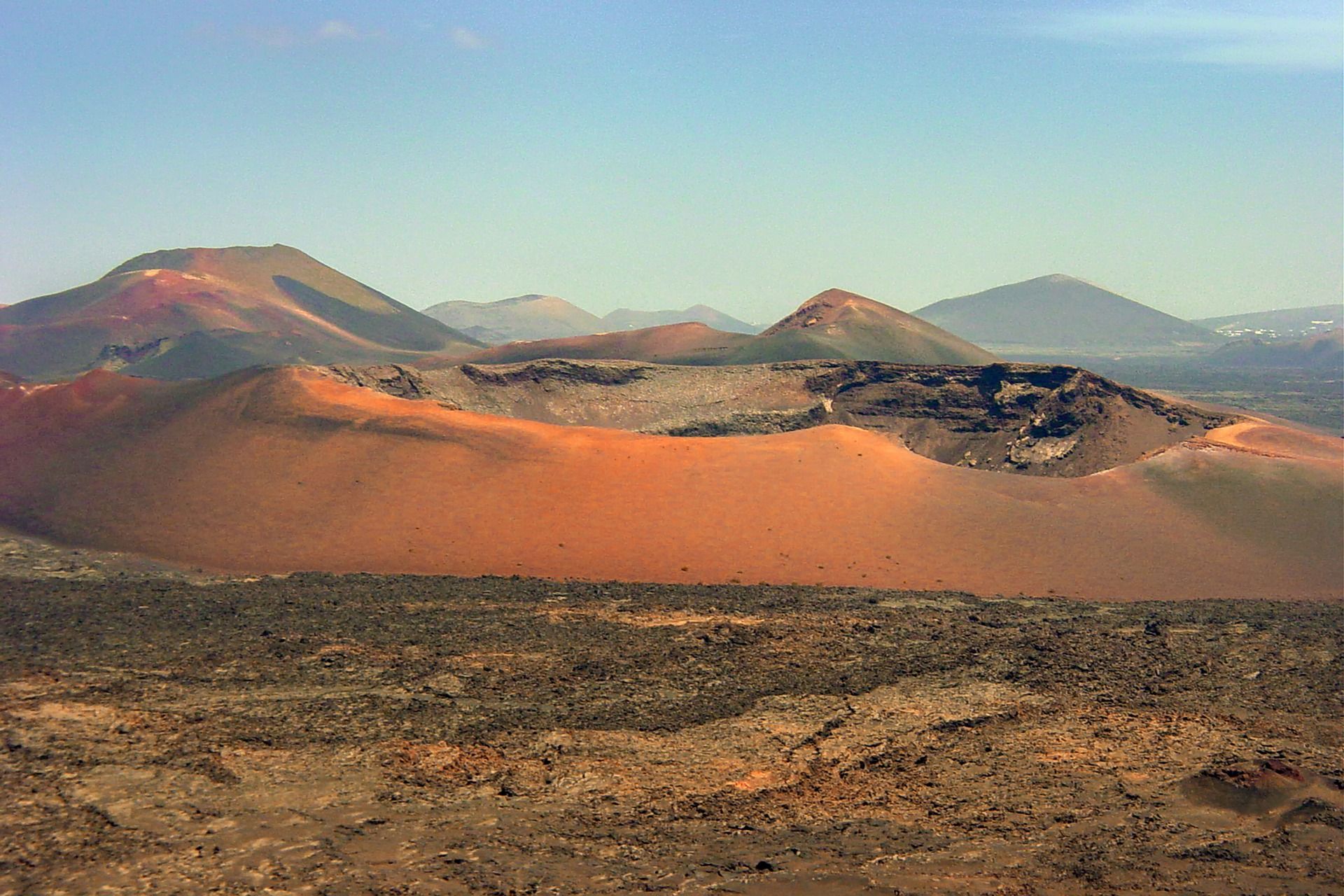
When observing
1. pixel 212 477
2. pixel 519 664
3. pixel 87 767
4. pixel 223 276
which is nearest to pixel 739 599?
pixel 519 664

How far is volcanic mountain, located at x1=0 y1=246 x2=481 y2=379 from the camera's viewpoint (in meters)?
91.9

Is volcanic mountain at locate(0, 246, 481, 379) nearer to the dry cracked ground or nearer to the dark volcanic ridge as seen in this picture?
the dark volcanic ridge

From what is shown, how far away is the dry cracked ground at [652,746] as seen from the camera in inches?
496

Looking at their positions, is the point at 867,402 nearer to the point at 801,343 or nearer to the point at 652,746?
the point at 801,343

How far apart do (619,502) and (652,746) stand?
15.9 meters

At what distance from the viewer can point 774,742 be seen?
53.3 feet

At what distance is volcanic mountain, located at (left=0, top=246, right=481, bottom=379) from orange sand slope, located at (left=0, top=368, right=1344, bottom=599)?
183 ft

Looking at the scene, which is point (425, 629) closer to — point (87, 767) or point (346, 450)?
point (87, 767)

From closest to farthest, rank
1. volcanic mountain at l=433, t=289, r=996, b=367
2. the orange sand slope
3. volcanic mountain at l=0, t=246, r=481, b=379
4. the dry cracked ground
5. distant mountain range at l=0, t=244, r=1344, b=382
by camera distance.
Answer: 1. the dry cracked ground
2. the orange sand slope
3. volcanic mountain at l=433, t=289, r=996, b=367
4. distant mountain range at l=0, t=244, r=1344, b=382
5. volcanic mountain at l=0, t=246, r=481, b=379

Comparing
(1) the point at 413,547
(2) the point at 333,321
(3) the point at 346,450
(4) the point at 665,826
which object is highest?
(2) the point at 333,321

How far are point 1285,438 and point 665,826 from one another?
3558cm

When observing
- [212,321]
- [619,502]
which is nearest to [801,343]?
[619,502]

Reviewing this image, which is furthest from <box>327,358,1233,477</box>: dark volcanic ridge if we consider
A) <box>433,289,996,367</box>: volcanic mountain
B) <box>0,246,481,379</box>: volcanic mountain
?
<box>0,246,481,379</box>: volcanic mountain

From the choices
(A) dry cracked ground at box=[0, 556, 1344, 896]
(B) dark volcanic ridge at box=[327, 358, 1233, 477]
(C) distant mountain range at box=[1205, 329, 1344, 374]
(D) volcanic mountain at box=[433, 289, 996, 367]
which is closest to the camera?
(A) dry cracked ground at box=[0, 556, 1344, 896]
